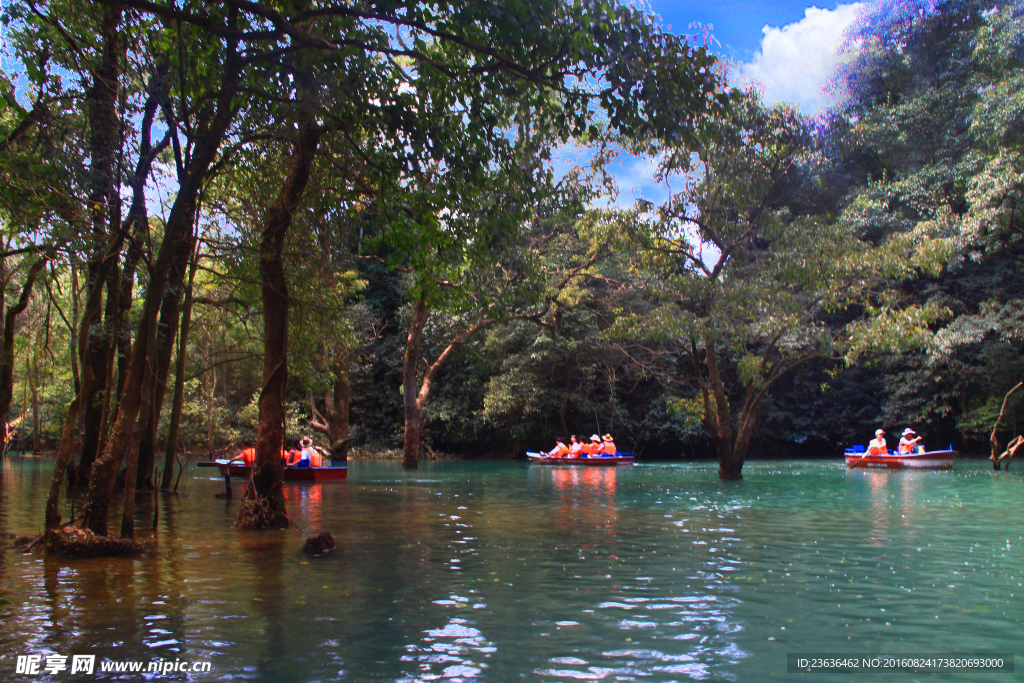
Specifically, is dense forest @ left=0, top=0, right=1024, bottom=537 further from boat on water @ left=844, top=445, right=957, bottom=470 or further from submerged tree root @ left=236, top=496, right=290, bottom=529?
boat on water @ left=844, top=445, right=957, bottom=470

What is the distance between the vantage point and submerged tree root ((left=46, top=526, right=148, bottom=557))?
25.4 ft

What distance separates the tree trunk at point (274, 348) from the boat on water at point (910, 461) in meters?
20.8

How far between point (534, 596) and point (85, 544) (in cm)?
483

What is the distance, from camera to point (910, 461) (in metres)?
24.2

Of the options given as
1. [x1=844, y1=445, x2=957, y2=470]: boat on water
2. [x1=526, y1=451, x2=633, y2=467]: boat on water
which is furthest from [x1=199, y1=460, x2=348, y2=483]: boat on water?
[x1=844, y1=445, x2=957, y2=470]: boat on water

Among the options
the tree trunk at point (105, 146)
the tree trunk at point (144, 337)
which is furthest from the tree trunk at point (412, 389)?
the tree trunk at point (144, 337)

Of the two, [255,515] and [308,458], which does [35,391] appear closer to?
[308,458]

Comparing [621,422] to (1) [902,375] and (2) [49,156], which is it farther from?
(2) [49,156]

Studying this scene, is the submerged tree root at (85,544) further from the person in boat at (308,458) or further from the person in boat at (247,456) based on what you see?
the person in boat at (308,458)

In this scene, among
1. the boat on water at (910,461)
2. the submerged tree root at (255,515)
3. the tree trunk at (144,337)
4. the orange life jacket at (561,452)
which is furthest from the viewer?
the orange life jacket at (561,452)

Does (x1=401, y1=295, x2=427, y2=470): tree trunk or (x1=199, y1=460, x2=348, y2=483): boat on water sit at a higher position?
(x1=401, y1=295, x2=427, y2=470): tree trunk

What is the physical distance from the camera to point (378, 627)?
207 inches

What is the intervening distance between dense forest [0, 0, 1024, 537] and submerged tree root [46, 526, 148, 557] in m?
0.22

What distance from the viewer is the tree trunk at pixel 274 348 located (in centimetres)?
995
